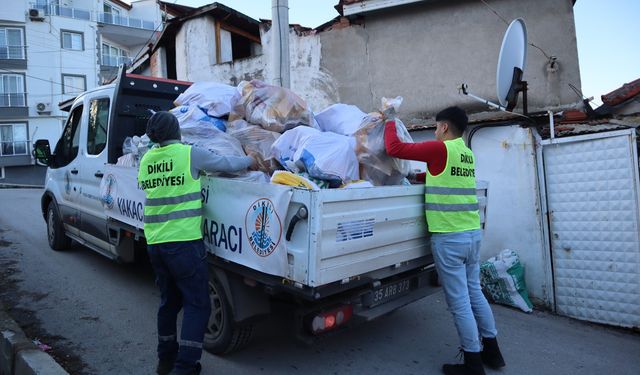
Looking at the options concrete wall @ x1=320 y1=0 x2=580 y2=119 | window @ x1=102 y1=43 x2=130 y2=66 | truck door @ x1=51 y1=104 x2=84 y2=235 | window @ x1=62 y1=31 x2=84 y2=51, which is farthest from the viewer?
window @ x1=102 y1=43 x2=130 y2=66

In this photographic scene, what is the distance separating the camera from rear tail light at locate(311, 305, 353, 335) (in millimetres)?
2752

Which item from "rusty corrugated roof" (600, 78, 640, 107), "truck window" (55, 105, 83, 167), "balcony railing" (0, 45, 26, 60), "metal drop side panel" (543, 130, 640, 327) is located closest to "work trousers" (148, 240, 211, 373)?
"truck window" (55, 105, 83, 167)

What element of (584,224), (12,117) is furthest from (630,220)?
(12,117)

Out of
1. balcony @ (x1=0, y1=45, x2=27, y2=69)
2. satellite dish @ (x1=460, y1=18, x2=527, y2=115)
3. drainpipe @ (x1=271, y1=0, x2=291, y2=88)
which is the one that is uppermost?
balcony @ (x1=0, y1=45, x2=27, y2=69)

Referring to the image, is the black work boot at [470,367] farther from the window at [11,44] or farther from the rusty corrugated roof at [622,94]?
the window at [11,44]

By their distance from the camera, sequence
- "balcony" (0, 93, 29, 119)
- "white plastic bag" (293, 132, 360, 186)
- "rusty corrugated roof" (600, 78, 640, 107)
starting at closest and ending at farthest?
"white plastic bag" (293, 132, 360, 186) < "rusty corrugated roof" (600, 78, 640, 107) < "balcony" (0, 93, 29, 119)

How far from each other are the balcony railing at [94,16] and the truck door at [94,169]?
33771mm

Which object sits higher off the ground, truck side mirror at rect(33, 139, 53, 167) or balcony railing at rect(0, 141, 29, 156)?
balcony railing at rect(0, 141, 29, 156)

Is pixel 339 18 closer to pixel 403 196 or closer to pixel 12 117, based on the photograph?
pixel 403 196

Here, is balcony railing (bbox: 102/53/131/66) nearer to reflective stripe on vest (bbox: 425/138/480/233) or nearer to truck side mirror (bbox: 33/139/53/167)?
truck side mirror (bbox: 33/139/53/167)

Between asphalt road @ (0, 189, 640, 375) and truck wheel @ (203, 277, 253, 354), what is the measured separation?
0.11 metres

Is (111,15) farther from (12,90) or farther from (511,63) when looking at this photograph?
(511,63)

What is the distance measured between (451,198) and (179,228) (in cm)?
185

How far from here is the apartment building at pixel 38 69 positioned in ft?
101
